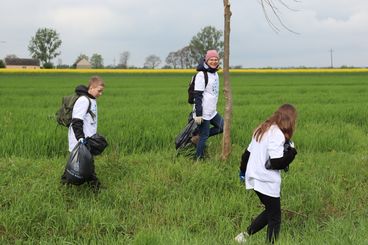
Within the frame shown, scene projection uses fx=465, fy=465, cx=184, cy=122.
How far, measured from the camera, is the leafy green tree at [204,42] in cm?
9106

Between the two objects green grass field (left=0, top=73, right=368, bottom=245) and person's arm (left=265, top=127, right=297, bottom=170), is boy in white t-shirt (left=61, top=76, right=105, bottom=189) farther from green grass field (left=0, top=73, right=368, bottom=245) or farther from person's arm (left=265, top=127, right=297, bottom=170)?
person's arm (left=265, top=127, right=297, bottom=170)

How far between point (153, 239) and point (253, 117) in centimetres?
768

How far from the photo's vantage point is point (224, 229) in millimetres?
5227

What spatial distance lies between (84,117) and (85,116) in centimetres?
3

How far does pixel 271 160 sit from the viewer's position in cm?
442

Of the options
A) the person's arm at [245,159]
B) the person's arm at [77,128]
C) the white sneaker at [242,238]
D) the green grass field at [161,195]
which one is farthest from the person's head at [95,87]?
the white sneaker at [242,238]

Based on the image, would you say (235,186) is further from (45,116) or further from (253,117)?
(45,116)

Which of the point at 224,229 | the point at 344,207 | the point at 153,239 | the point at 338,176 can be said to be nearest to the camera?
the point at 153,239

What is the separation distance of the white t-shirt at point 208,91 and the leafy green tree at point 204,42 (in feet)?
277

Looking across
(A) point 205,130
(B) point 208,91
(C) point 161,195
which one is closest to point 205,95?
(B) point 208,91

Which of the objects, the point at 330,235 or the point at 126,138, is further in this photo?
the point at 126,138

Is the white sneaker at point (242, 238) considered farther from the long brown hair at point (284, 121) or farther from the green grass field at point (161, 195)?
the long brown hair at point (284, 121)

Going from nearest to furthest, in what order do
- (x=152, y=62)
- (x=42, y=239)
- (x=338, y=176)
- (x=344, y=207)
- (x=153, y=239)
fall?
(x=153, y=239)
(x=42, y=239)
(x=344, y=207)
(x=338, y=176)
(x=152, y=62)

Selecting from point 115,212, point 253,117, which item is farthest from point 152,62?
point 115,212
